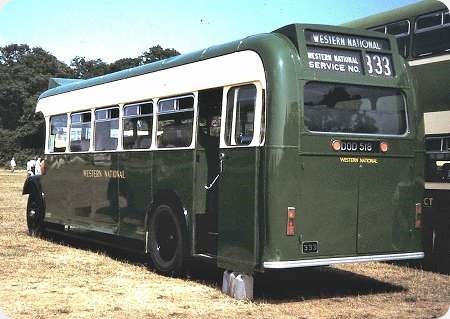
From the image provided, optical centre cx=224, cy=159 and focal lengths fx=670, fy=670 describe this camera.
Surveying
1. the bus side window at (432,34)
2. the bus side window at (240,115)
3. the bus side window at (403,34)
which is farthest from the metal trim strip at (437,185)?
the bus side window at (240,115)

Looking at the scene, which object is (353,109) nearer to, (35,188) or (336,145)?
(336,145)

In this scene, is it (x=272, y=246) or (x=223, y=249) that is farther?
(x=223, y=249)

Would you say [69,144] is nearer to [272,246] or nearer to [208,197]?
[208,197]

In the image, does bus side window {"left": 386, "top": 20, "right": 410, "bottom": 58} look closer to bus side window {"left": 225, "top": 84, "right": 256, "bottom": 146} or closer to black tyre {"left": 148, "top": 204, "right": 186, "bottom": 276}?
bus side window {"left": 225, "top": 84, "right": 256, "bottom": 146}

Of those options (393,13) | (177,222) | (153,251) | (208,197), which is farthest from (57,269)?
(393,13)

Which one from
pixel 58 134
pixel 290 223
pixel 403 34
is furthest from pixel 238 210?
pixel 58 134

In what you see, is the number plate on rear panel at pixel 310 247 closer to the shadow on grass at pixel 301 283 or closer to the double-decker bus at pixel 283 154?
the double-decker bus at pixel 283 154

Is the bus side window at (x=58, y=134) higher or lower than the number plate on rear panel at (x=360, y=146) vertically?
higher

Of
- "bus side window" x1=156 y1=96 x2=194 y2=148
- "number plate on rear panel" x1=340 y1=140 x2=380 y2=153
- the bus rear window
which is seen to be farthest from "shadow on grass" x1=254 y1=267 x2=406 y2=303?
"bus side window" x1=156 y1=96 x2=194 y2=148

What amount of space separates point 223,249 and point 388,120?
101 inches

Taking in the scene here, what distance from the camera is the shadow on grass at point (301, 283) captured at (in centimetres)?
805

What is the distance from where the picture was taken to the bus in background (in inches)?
373

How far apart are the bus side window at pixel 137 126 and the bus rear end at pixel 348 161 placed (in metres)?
2.91

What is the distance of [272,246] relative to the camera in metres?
7.20
